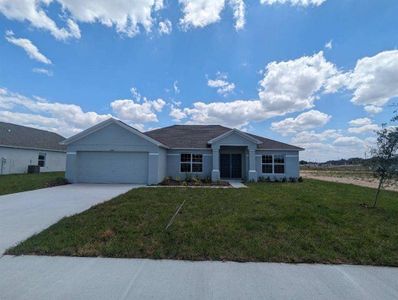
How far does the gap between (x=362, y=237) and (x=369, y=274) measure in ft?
6.31

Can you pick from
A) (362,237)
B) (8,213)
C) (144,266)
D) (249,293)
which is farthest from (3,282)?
(362,237)

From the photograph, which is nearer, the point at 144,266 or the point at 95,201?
the point at 144,266

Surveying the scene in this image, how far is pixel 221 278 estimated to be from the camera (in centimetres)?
361

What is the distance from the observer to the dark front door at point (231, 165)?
20.6 metres

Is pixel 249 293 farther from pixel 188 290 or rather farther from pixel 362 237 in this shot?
pixel 362 237

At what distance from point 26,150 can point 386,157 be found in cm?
2946

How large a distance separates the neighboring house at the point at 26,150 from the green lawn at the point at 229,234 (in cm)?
2054

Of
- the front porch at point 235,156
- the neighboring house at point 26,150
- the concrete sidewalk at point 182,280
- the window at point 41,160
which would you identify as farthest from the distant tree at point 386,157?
the window at point 41,160

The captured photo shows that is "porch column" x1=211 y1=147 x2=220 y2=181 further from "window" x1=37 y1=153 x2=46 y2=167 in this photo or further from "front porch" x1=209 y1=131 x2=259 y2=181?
"window" x1=37 y1=153 x2=46 y2=167

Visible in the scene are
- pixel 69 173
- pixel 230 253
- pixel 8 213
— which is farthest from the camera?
pixel 69 173

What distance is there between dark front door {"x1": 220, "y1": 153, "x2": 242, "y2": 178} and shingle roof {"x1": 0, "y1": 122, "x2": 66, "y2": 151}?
66.2 ft

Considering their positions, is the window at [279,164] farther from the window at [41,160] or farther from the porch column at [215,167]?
the window at [41,160]

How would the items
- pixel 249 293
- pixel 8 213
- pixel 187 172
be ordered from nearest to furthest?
pixel 249 293, pixel 8 213, pixel 187 172

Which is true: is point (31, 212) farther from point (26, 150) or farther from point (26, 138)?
point (26, 138)
